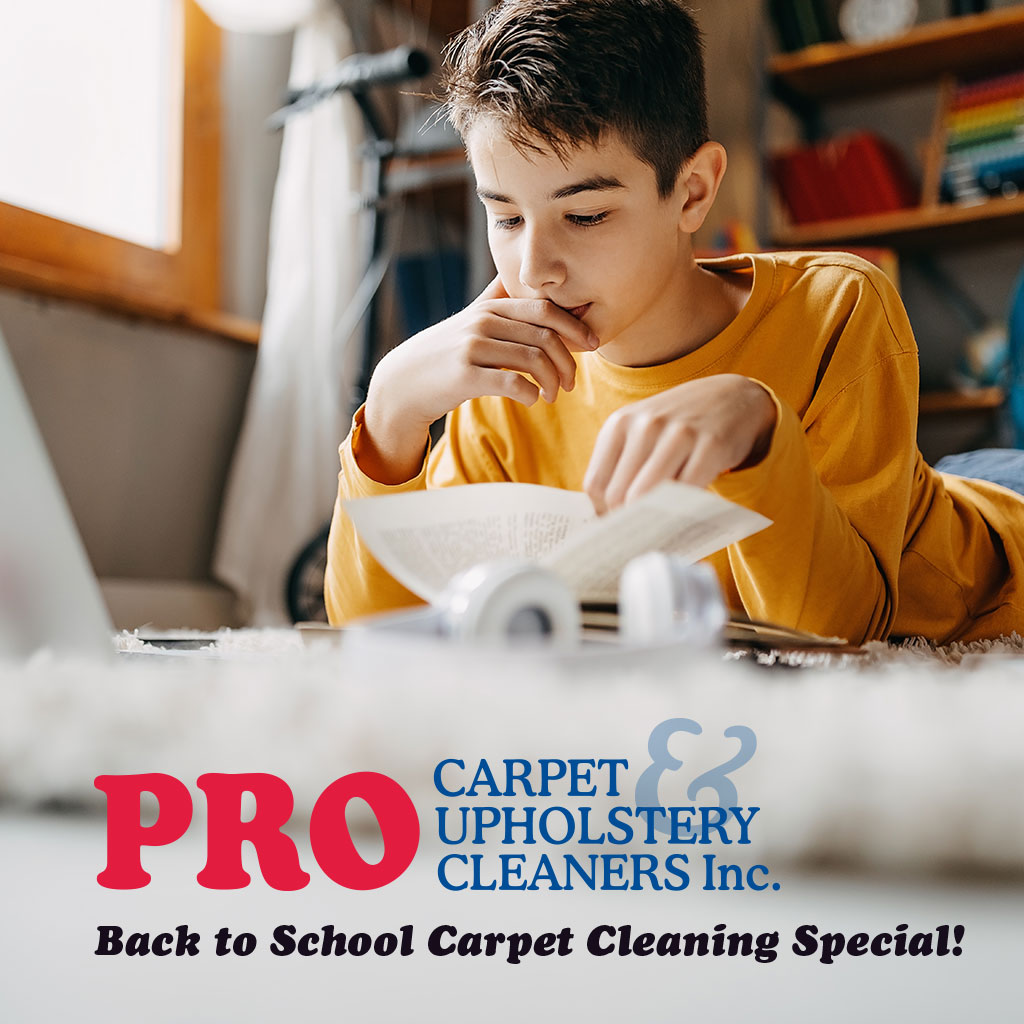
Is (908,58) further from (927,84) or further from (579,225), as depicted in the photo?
(579,225)

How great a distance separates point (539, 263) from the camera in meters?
0.72

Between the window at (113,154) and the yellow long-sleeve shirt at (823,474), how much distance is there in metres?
1.09

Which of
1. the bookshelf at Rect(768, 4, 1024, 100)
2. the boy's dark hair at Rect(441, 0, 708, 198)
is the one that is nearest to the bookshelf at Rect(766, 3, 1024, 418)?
the bookshelf at Rect(768, 4, 1024, 100)

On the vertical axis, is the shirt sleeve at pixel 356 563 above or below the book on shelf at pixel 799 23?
below

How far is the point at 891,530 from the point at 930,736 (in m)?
0.56

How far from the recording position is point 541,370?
699mm

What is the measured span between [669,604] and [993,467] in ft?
4.10

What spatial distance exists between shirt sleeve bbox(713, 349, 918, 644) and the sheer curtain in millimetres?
1434

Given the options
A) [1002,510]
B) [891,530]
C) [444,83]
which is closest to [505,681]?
[891,530]

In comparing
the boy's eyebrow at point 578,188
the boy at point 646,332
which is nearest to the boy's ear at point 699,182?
the boy at point 646,332

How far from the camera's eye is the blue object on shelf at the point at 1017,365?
6.14 feet

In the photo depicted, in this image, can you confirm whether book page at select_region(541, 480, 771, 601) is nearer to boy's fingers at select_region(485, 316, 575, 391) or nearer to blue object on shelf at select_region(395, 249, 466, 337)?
boy's fingers at select_region(485, 316, 575, 391)

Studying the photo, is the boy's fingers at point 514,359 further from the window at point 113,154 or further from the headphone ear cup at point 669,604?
the window at point 113,154

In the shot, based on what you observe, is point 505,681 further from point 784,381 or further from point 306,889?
point 784,381
